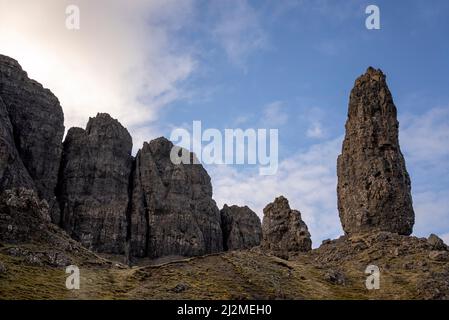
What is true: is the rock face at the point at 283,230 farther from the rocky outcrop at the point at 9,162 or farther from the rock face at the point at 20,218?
the rocky outcrop at the point at 9,162

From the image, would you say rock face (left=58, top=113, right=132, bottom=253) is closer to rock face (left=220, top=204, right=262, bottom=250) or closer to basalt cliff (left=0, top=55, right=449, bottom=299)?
basalt cliff (left=0, top=55, right=449, bottom=299)

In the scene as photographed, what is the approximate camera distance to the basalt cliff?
236 ft

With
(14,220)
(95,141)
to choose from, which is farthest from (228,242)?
(14,220)

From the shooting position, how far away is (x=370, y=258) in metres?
86.3

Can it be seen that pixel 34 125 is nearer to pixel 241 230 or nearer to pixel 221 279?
pixel 241 230

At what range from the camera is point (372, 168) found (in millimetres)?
100375

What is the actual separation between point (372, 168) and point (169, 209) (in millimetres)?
92803

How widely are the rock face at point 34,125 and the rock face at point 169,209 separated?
1100 inches

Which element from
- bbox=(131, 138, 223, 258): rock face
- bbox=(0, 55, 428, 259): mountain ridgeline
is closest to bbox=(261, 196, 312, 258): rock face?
bbox=(0, 55, 428, 259): mountain ridgeline

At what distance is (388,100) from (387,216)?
24421 mm

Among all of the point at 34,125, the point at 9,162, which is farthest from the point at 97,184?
the point at 9,162

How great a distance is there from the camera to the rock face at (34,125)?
6240 inches

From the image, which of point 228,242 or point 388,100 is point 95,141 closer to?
point 228,242

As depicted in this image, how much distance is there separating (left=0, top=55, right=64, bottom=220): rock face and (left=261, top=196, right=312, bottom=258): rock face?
79.5 meters
